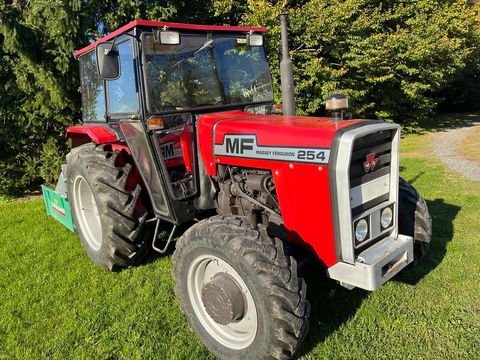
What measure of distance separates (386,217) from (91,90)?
3.51 meters

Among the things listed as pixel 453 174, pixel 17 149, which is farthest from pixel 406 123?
pixel 17 149

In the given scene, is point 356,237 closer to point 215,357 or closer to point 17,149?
point 215,357

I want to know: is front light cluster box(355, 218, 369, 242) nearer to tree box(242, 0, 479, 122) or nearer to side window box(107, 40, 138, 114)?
side window box(107, 40, 138, 114)

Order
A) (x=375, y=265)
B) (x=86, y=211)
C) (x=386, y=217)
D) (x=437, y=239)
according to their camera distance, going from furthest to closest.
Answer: (x=86, y=211), (x=437, y=239), (x=386, y=217), (x=375, y=265)

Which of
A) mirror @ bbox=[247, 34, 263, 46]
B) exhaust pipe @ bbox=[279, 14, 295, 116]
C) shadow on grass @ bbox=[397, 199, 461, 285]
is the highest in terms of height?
mirror @ bbox=[247, 34, 263, 46]

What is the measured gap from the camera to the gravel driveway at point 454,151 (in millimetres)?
8352

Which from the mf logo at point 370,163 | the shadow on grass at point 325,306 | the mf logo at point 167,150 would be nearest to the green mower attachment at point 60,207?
the mf logo at point 167,150

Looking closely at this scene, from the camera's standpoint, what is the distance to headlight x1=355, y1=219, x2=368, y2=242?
265 centimetres

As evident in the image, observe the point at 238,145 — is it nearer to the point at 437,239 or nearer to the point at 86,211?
the point at 86,211

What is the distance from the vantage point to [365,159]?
2.71 meters

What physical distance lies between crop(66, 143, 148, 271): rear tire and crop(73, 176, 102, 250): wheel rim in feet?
0.69

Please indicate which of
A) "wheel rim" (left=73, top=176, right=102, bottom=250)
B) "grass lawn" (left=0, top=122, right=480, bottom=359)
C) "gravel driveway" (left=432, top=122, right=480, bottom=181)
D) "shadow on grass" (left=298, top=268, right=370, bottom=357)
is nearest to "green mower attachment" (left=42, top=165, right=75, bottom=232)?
"wheel rim" (left=73, top=176, right=102, bottom=250)

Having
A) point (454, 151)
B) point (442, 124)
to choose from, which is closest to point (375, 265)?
point (454, 151)

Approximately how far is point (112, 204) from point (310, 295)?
6.27ft
